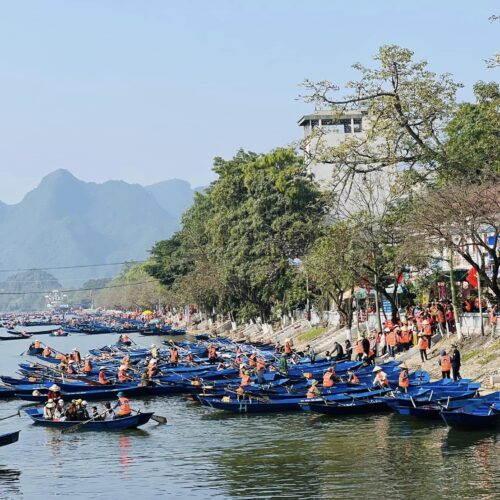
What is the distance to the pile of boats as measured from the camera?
38.2 m

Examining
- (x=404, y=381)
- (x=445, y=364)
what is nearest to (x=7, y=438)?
(x=404, y=381)

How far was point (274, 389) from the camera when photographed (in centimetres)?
4581

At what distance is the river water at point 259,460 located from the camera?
28719mm

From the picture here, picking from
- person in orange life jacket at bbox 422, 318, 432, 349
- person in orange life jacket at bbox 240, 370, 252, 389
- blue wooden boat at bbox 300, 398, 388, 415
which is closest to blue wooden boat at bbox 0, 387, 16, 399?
person in orange life jacket at bbox 240, 370, 252, 389

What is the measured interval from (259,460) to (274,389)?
1273cm

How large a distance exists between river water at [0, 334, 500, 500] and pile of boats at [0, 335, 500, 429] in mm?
601

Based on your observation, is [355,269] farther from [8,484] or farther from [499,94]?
[8,484]

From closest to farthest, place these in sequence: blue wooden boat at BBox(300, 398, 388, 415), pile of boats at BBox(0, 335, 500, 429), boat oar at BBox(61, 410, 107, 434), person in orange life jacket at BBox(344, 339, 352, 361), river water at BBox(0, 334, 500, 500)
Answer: river water at BBox(0, 334, 500, 500) < pile of boats at BBox(0, 335, 500, 429) < boat oar at BBox(61, 410, 107, 434) < blue wooden boat at BBox(300, 398, 388, 415) < person in orange life jacket at BBox(344, 339, 352, 361)

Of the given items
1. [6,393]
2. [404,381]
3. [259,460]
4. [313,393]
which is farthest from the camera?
[6,393]

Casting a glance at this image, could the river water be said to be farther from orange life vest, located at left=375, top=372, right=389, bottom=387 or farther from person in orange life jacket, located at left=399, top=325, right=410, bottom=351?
person in orange life jacket, located at left=399, top=325, right=410, bottom=351

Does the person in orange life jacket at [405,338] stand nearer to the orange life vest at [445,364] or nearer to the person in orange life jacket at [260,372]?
the person in orange life jacket at [260,372]

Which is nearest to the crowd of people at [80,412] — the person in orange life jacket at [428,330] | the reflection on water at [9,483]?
the reflection on water at [9,483]

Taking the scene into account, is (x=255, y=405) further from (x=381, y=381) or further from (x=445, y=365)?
(x=445, y=365)

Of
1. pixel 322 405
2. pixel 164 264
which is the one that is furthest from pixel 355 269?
pixel 164 264
